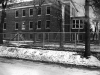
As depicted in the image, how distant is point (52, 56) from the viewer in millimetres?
11562

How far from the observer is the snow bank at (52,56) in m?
10.1

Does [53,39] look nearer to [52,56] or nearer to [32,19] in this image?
[52,56]

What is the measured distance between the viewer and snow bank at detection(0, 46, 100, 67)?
10.1m

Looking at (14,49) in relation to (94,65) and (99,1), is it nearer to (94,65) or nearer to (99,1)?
(94,65)

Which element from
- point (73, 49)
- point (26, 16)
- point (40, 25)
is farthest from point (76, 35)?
point (26, 16)

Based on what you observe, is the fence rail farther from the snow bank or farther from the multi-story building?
A: the multi-story building

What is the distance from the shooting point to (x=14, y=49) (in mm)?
14336

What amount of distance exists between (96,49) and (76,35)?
2397 millimetres

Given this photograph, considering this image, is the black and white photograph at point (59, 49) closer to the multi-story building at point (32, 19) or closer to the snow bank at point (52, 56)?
the snow bank at point (52, 56)

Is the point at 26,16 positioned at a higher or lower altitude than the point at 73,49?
higher

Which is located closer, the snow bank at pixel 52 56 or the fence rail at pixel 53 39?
the snow bank at pixel 52 56

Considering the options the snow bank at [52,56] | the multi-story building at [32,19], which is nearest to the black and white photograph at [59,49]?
the snow bank at [52,56]

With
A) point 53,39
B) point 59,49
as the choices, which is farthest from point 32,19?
point 59,49

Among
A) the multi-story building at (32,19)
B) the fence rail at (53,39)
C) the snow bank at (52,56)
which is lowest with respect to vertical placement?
the snow bank at (52,56)
